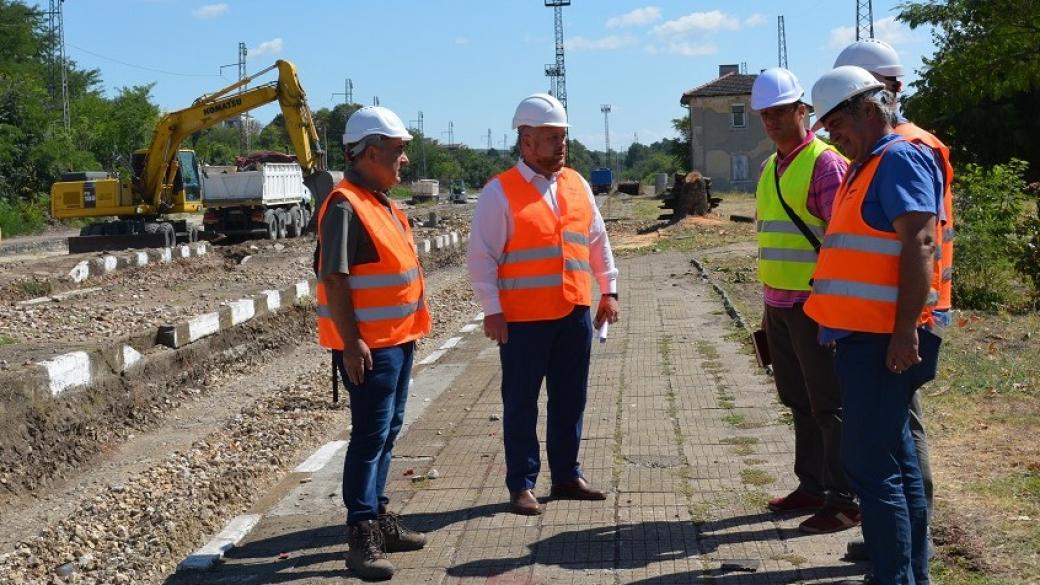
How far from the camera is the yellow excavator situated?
29.9 m

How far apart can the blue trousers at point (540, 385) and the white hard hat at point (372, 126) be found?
1216 millimetres

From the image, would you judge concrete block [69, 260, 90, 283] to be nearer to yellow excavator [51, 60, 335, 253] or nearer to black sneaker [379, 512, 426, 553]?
yellow excavator [51, 60, 335, 253]

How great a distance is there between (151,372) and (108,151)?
51983 millimetres

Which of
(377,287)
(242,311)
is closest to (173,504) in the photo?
(377,287)

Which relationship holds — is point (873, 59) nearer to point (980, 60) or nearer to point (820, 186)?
point (820, 186)

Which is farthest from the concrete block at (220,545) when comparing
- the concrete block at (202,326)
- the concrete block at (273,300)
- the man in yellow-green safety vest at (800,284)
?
the concrete block at (273,300)

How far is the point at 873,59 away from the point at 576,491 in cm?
263

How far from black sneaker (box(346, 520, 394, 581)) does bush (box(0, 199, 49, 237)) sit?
131ft

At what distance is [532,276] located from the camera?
6289 mm

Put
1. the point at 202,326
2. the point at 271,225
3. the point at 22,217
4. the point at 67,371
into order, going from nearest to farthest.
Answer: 1. the point at 67,371
2. the point at 202,326
3. the point at 271,225
4. the point at 22,217

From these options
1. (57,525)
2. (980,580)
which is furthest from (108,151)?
(980,580)

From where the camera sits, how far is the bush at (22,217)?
43.0 metres

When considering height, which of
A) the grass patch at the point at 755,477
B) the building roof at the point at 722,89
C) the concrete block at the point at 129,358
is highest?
the building roof at the point at 722,89

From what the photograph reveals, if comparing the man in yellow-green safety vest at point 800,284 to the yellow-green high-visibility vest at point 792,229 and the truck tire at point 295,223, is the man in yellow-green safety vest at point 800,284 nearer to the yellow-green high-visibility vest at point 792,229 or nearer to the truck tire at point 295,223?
the yellow-green high-visibility vest at point 792,229
